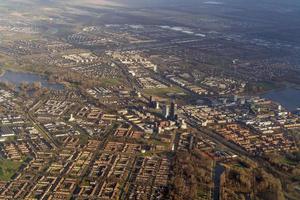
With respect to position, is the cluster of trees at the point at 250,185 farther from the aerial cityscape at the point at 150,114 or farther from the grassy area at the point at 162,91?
the grassy area at the point at 162,91

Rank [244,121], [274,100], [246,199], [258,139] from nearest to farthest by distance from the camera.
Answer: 1. [246,199]
2. [258,139]
3. [244,121]
4. [274,100]

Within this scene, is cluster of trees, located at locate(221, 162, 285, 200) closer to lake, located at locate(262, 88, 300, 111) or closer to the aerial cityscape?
the aerial cityscape

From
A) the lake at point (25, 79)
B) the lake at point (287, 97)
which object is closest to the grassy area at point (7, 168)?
the lake at point (25, 79)

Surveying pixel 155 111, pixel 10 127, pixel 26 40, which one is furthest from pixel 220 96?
pixel 26 40

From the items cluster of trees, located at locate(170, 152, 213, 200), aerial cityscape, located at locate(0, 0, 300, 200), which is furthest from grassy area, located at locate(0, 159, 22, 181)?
cluster of trees, located at locate(170, 152, 213, 200)

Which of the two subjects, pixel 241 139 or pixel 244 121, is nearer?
pixel 241 139

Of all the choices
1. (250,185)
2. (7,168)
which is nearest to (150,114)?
(250,185)

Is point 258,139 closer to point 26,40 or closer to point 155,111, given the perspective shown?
point 155,111
